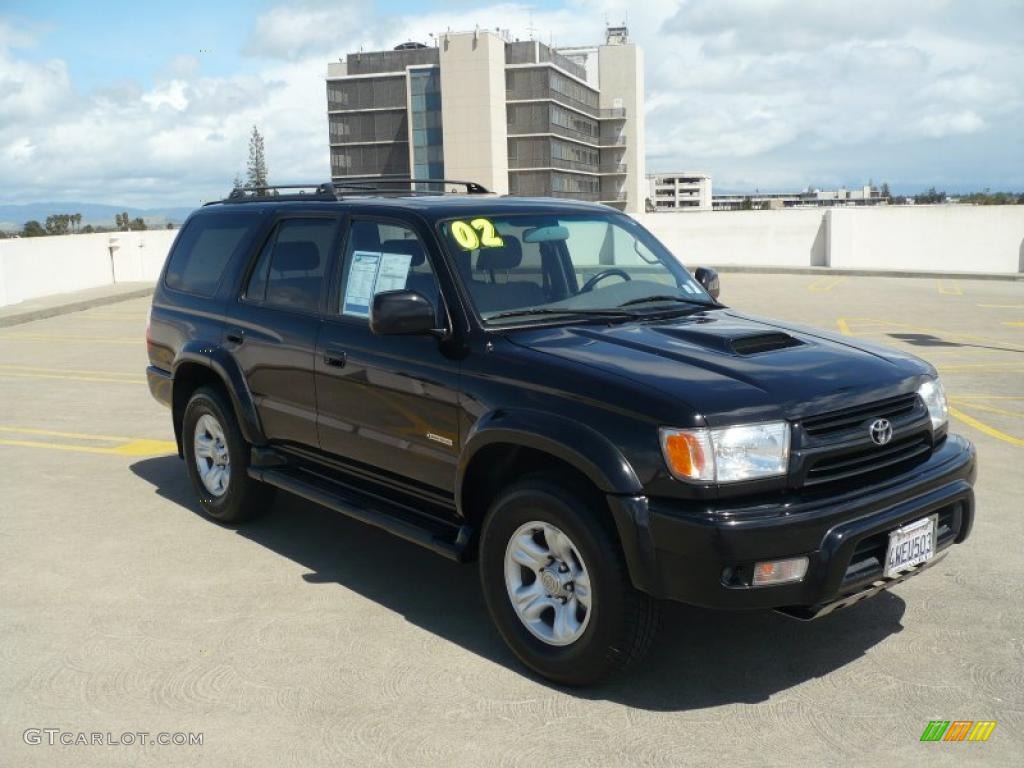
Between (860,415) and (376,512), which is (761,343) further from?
(376,512)

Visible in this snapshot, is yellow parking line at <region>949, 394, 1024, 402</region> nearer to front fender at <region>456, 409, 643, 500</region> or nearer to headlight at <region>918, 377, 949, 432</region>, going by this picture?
headlight at <region>918, 377, 949, 432</region>

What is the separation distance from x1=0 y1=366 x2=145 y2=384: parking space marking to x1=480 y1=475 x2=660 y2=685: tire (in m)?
8.44

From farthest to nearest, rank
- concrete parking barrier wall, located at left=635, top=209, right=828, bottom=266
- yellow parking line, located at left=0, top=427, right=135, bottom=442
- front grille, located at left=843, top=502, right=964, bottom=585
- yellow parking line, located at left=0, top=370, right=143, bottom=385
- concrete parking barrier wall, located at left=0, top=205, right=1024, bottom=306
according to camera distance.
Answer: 1. concrete parking barrier wall, located at left=635, top=209, right=828, bottom=266
2. concrete parking barrier wall, located at left=0, top=205, right=1024, bottom=306
3. yellow parking line, located at left=0, top=370, right=143, bottom=385
4. yellow parking line, located at left=0, top=427, right=135, bottom=442
5. front grille, located at left=843, top=502, right=964, bottom=585

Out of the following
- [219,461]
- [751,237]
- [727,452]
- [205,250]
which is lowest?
[219,461]

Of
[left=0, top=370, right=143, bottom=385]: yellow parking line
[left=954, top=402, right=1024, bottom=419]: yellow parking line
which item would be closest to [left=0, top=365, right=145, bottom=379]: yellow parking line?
[left=0, top=370, right=143, bottom=385]: yellow parking line

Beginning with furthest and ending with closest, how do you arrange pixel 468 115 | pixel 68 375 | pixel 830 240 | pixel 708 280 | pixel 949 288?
pixel 468 115 → pixel 830 240 → pixel 949 288 → pixel 68 375 → pixel 708 280

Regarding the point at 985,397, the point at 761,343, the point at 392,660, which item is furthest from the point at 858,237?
the point at 392,660

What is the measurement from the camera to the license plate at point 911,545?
3.87m

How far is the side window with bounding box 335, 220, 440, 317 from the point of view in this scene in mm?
4852

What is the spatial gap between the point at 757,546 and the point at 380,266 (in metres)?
2.39

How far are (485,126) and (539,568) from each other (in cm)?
10585

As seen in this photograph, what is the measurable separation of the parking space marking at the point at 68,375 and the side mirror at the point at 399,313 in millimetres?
7992

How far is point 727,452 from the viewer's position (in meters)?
3.64

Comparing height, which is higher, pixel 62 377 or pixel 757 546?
pixel 757 546
